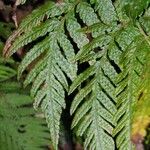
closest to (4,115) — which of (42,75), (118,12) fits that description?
(42,75)

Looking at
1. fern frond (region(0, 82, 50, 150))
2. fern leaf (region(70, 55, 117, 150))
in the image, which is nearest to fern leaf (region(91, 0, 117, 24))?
fern leaf (region(70, 55, 117, 150))

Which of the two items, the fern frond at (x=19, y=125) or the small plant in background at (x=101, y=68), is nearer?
the small plant in background at (x=101, y=68)

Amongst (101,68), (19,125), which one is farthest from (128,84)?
(19,125)

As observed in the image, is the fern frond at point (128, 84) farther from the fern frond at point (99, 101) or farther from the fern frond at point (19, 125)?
the fern frond at point (19, 125)

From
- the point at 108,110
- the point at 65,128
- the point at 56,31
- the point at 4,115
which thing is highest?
the point at 56,31

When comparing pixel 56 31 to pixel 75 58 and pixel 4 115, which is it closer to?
pixel 75 58

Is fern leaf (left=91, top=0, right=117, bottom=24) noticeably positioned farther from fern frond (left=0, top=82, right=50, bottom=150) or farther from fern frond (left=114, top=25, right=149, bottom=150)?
fern frond (left=0, top=82, right=50, bottom=150)

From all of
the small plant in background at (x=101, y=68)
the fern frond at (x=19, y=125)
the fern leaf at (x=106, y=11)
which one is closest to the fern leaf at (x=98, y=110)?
the small plant in background at (x=101, y=68)

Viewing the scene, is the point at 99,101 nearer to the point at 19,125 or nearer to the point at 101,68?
the point at 101,68
